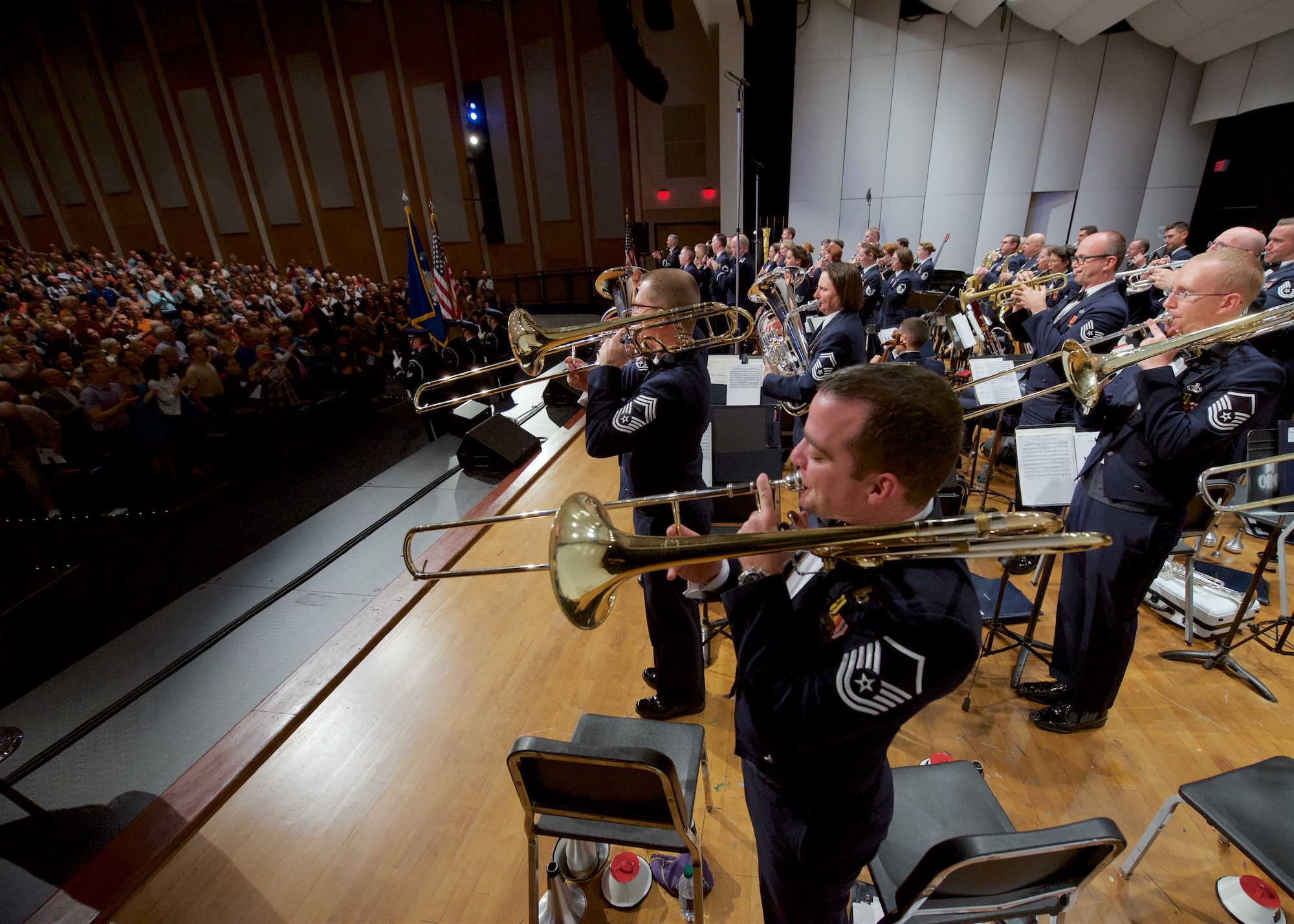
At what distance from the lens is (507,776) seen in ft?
8.39

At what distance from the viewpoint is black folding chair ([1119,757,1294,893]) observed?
1533 millimetres

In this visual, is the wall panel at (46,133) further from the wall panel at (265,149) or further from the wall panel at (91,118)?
the wall panel at (265,149)

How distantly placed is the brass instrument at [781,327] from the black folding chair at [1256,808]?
241cm

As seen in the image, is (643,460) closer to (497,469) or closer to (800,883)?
(800,883)

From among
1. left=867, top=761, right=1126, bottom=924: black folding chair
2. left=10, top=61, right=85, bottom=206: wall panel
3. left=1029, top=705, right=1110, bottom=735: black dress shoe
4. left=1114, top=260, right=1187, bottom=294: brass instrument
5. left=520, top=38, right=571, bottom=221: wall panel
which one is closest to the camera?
left=867, top=761, right=1126, bottom=924: black folding chair

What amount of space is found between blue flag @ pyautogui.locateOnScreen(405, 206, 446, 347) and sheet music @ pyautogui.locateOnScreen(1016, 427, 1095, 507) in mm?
6430

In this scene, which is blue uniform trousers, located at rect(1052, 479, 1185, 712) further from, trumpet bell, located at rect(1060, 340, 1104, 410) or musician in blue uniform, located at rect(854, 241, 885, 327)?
musician in blue uniform, located at rect(854, 241, 885, 327)

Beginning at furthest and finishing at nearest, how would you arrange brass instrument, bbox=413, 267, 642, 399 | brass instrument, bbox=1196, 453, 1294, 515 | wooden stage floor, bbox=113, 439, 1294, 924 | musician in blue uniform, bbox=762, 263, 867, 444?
musician in blue uniform, bbox=762, 263, 867, 444, brass instrument, bbox=413, 267, 642, 399, brass instrument, bbox=1196, 453, 1294, 515, wooden stage floor, bbox=113, 439, 1294, 924

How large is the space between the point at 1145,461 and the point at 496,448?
16.1 ft

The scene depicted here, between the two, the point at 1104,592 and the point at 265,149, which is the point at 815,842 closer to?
the point at 1104,592

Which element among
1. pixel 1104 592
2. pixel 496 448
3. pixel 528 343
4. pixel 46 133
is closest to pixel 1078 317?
pixel 1104 592

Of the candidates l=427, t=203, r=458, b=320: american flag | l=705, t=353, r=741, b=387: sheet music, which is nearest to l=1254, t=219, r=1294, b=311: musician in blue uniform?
l=705, t=353, r=741, b=387: sheet music

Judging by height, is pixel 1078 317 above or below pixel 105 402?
above

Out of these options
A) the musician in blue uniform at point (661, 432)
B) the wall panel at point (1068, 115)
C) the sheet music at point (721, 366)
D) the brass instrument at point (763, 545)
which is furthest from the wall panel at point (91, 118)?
the wall panel at point (1068, 115)
